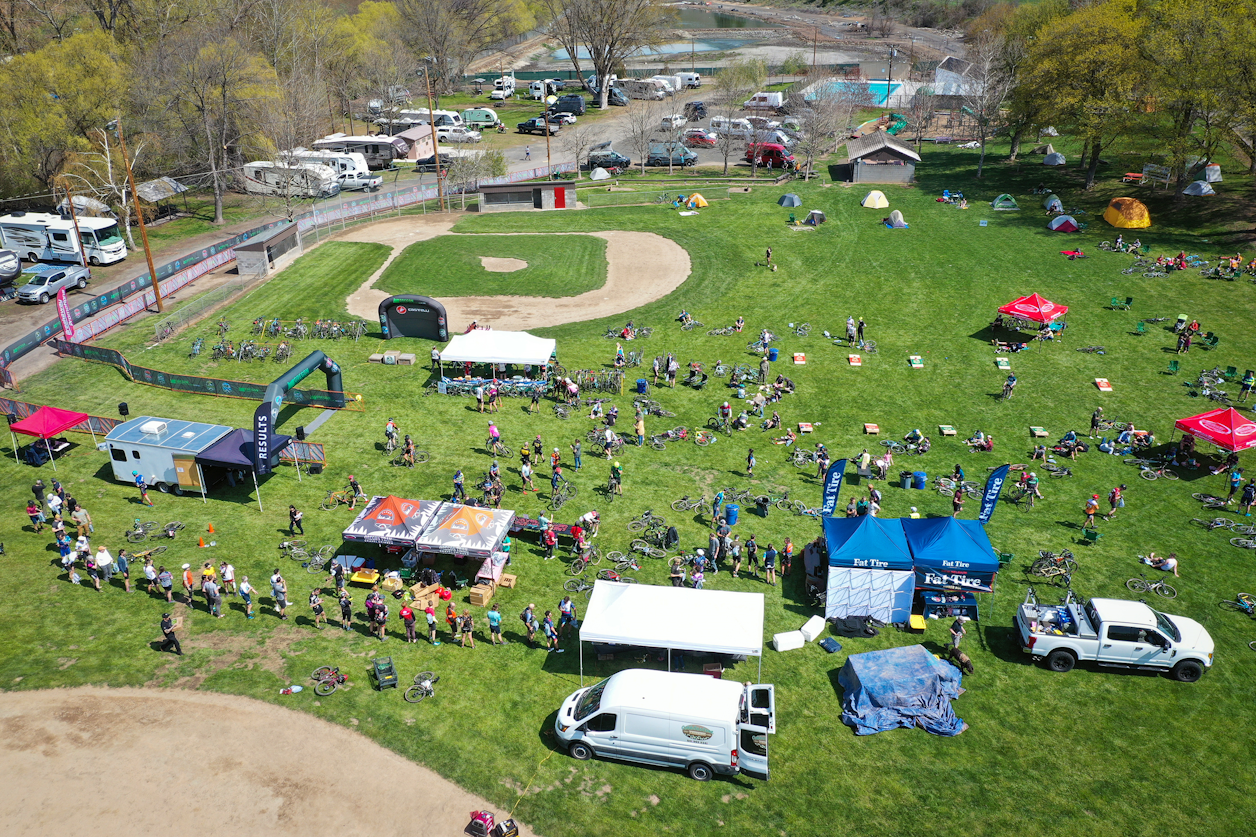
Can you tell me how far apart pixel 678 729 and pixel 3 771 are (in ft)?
55.2

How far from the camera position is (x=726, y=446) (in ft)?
124

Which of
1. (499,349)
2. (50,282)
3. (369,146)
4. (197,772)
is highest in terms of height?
(369,146)

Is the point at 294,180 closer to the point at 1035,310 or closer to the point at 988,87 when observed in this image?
the point at 1035,310

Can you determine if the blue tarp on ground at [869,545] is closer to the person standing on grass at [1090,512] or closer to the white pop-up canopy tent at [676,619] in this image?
the white pop-up canopy tent at [676,619]

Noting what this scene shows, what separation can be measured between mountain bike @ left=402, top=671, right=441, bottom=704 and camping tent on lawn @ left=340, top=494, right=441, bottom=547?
5.07 metres

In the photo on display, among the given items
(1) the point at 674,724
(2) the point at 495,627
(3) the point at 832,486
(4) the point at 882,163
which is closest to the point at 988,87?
(4) the point at 882,163

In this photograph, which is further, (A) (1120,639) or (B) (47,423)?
(B) (47,423)

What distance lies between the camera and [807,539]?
3145 centimetres

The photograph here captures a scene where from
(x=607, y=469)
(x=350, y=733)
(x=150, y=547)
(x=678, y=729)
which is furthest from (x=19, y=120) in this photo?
(x=678, y=729)

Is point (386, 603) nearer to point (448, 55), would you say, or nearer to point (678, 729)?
point (678, 729)

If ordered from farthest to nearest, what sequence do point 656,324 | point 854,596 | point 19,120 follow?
point 19,120 → point 656,324 → point 854,596

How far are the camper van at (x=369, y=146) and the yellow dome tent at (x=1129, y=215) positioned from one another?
6241 centimetres

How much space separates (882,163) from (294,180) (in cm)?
4896

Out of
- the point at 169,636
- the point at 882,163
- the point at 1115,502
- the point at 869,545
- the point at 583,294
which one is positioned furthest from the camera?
the point at 882,163
